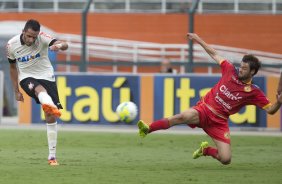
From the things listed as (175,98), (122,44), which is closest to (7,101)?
(122,44)

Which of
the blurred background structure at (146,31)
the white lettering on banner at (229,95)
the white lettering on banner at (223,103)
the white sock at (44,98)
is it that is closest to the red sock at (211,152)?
the white lettering on banner at (223,103)

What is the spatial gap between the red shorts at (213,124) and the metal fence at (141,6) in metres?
12.2

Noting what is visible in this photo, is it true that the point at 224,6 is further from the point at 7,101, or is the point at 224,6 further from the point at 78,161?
the point at 78,161

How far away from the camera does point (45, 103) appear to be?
46.0ft

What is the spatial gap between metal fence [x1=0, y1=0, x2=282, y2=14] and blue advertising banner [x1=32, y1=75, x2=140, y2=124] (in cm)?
283

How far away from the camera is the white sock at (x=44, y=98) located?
14.1 m

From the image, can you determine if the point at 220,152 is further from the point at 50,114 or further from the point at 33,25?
the point at 33,25

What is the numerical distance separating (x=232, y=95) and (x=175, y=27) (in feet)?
39.9

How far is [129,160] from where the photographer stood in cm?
1576

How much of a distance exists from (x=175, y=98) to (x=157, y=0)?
5.71 metres

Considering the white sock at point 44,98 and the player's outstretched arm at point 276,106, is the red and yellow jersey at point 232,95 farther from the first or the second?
the white sock at point 44,98

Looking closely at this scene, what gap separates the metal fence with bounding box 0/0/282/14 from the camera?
27.2 meters

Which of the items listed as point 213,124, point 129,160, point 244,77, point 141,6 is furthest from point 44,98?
point 141,6

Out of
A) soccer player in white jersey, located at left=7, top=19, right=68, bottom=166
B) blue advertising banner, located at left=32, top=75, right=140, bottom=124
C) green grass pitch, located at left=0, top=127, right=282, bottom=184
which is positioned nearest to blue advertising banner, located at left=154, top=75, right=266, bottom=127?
blue advertising banner, located at left=32, top=75, right=140, bottom=124
